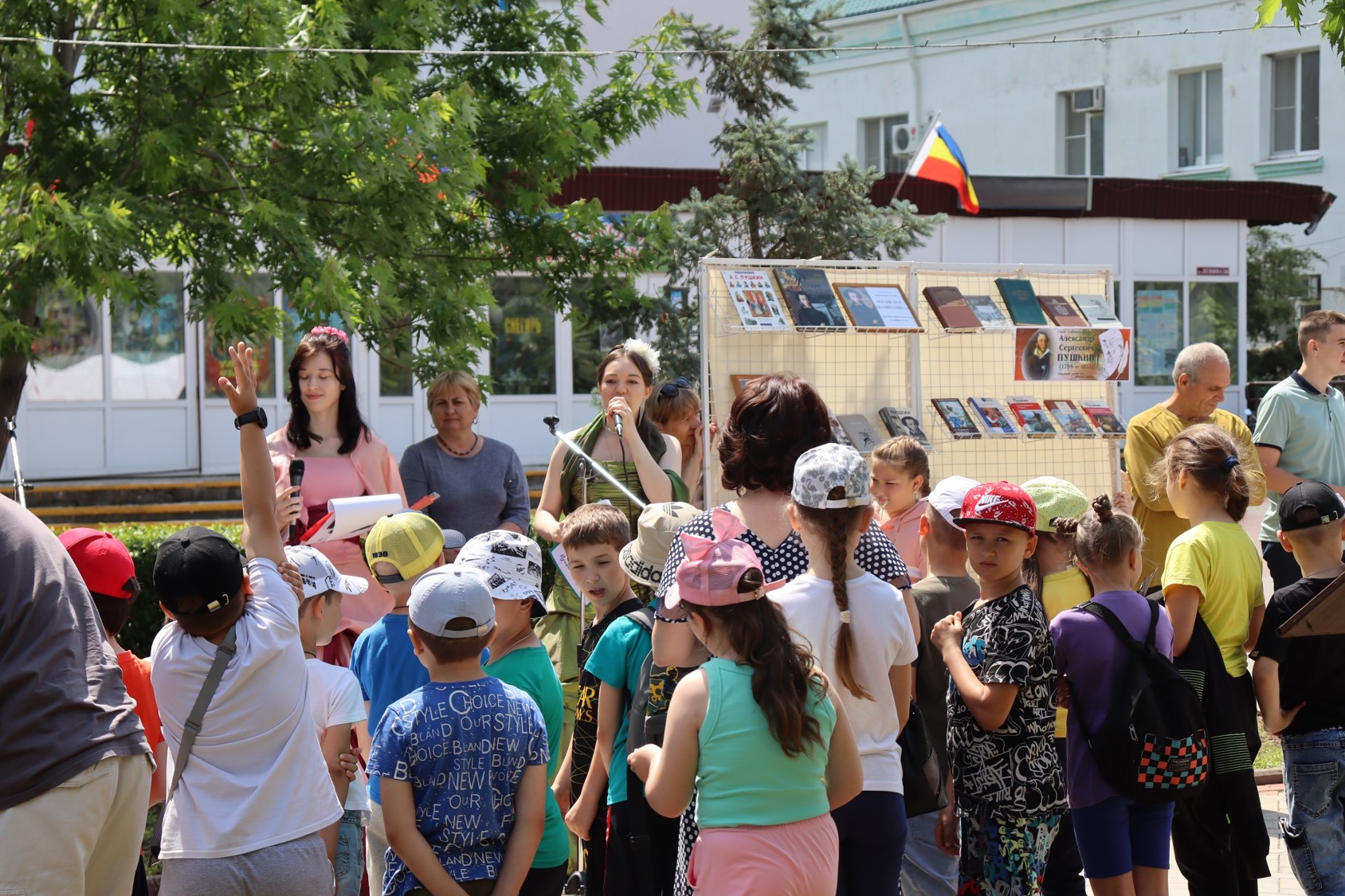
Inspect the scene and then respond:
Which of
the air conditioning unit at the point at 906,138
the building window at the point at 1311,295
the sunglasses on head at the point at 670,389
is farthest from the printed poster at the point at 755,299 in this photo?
the building window at the point at 1311,295

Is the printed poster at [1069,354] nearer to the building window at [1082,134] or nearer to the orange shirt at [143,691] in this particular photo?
the orange shirt at [143,691]

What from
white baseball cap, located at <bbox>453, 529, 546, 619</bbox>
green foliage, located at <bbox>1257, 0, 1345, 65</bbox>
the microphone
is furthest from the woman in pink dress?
green foliage, located at <bbox>1257, 0, 1345, 65</bbox>

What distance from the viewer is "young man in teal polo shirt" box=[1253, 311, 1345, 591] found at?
669cm

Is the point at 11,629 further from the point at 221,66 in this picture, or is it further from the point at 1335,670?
the point at 221,66

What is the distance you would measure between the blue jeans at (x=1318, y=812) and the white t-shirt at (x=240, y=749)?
3264 millimetres

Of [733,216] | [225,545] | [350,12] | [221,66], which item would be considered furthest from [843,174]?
[225,545]

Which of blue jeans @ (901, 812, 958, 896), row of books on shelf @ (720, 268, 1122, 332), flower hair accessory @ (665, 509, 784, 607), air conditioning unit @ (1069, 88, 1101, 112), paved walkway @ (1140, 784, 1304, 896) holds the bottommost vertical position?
paved walkway @ (1140, 784, 1304, 896)

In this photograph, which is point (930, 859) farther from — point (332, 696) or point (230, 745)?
point (230, 745)

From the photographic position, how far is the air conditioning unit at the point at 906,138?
78.2 feet

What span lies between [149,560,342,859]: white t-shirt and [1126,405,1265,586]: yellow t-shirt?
14.4 feet

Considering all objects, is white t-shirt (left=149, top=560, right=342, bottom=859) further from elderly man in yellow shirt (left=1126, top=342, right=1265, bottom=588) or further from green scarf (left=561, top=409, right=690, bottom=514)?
elderly man in yellow shirt (left=1126, top=342, right=1265, bottom=588)

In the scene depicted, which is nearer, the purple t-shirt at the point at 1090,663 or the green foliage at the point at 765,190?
the purple t-shirt at the point at 1090,663

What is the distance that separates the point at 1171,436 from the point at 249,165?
5391 millimetres

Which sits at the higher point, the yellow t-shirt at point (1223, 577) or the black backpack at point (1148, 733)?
the yellow t-shirt at point (1223, 577)
